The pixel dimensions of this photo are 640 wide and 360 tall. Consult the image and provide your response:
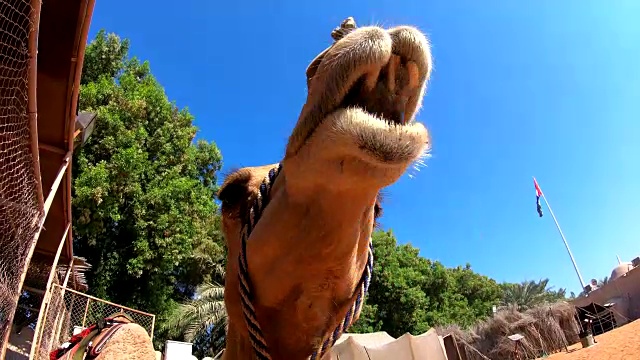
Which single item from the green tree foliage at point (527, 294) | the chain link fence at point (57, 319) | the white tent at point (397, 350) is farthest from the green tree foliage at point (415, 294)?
the chain link fence at point (57, 319)

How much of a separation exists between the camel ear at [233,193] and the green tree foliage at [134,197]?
43.5 feet

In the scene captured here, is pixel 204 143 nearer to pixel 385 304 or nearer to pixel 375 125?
pixel 385 304

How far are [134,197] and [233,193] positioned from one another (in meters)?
14.4

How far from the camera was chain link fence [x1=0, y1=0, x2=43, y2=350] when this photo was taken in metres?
2.70

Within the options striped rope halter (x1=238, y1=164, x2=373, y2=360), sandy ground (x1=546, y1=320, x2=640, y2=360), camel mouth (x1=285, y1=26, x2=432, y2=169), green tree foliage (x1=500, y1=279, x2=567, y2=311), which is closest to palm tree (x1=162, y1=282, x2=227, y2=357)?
sandy ground (x1=546, y1=320, x2=640, y2=360)

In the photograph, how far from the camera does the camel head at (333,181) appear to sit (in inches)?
56.9

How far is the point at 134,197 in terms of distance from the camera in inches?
623

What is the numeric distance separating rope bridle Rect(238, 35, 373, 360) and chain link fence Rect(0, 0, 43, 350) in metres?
1.58

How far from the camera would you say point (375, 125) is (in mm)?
1399

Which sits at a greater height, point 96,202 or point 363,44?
point 96,202

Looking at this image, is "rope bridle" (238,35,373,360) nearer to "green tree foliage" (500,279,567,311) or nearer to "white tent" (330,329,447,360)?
"white tent" (330,329,447,360)

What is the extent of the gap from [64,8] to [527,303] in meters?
42.8

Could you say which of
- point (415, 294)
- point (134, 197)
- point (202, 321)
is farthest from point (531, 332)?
point (134, 197)

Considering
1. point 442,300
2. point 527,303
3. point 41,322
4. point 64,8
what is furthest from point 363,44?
point 527,303
